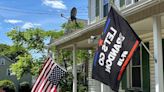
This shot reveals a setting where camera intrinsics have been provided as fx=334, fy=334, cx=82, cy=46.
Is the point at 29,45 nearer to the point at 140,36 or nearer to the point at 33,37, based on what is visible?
the point at 33,37

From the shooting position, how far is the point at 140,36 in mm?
12086

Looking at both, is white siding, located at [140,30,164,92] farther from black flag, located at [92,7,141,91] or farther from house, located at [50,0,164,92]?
black flag, located at [92,7,141,91]

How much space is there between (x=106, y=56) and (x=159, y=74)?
141 centimetres

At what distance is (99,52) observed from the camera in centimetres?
727

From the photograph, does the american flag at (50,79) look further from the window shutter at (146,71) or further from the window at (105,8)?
the window at (105,8)

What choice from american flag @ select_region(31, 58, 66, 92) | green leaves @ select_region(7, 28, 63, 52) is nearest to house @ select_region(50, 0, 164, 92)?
american flag @ select_region(31, 58, 66, 92)

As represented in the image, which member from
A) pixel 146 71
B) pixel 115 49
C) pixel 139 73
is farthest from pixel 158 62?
pixel 139 73

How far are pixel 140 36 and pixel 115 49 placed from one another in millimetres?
5392

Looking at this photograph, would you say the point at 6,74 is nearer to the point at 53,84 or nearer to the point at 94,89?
the point at 94,89

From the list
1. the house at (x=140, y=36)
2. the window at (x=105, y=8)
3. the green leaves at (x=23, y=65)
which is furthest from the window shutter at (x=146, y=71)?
the green leaves at (x=23, y=65)

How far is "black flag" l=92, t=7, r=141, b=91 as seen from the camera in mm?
6777

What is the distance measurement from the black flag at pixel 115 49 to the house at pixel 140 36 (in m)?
0.48

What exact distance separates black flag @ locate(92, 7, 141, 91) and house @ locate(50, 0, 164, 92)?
48 cm

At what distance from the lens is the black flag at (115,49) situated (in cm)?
678
